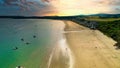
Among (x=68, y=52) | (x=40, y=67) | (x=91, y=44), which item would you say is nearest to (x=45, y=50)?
(x=68, y=52)

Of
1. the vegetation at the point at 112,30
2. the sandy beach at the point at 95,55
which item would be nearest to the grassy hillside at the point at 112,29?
the vegetation at the point at 112,30

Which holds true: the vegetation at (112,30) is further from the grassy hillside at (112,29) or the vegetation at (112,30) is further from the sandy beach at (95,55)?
the sandy beach at (95,55)

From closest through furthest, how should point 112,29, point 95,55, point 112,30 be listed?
point 95,55, point 112,30, point 112,29

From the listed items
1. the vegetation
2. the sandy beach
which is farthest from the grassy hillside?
the sandy beach

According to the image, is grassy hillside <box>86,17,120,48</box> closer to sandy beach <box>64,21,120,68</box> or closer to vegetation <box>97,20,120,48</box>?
vegetation <box>97,20,120,48</box>

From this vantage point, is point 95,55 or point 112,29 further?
point 112,29

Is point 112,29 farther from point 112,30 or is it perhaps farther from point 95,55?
point 95,55

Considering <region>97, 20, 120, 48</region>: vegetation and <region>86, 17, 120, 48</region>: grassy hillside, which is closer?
<region>97, 20, 120, 48</region>: vegetation

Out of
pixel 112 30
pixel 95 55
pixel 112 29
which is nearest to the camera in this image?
pixel 95 55

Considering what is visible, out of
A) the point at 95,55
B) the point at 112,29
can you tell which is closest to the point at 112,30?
the point at 112,29

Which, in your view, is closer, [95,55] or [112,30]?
[95,55]

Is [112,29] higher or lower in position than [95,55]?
lower
